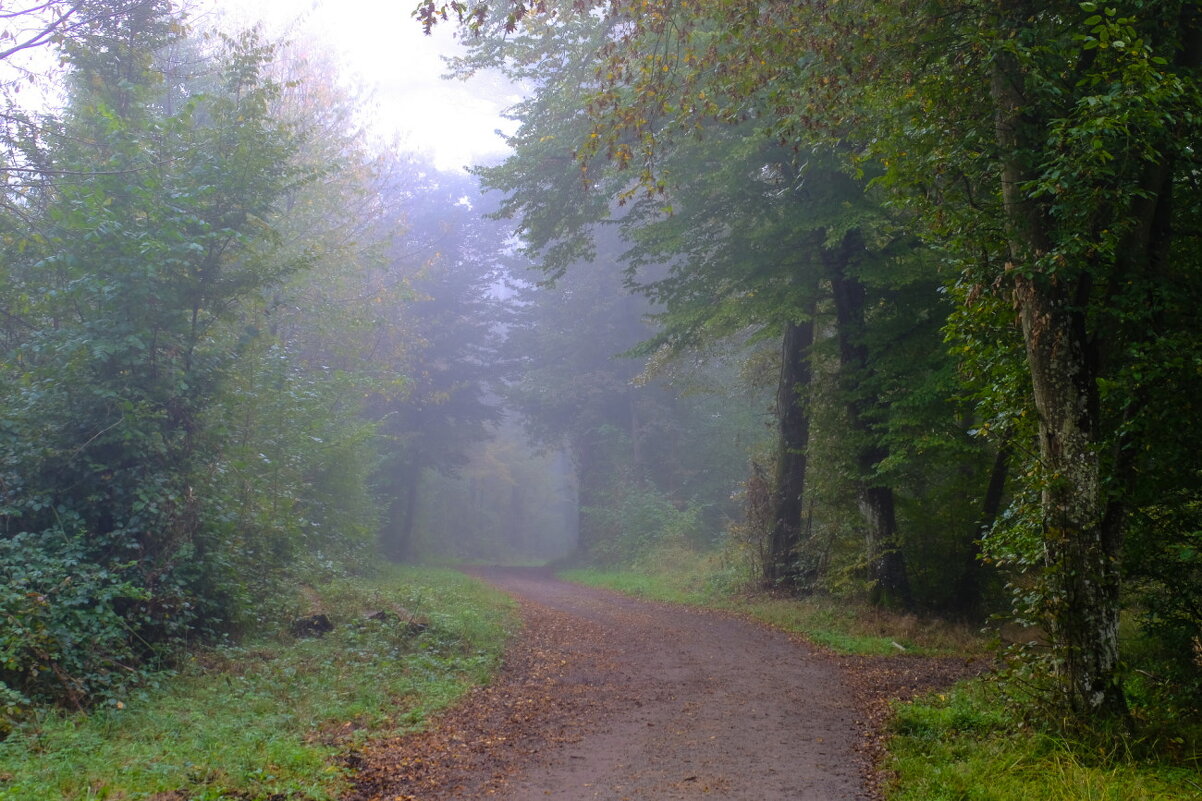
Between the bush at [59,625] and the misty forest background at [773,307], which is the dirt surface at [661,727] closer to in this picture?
the misty forest background at [773,307]

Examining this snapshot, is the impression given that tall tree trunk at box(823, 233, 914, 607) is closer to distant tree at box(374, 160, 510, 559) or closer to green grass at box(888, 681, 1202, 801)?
green grass at box(888, 681, 1202, 801)

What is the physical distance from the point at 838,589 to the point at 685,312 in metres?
5.46

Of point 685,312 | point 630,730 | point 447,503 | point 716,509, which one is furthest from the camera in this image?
point 447,503

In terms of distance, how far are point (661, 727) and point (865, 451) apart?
703 centimetres

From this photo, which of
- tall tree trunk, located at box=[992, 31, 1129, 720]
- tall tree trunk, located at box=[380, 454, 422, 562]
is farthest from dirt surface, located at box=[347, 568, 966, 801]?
tall tree trunk, located at box=[380, 454, 422, 562]

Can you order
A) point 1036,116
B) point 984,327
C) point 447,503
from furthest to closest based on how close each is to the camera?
point 447,503 < point 984,327 < point 1036,116

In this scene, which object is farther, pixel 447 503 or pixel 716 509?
pixel 447 503

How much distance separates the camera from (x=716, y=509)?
3072 cm

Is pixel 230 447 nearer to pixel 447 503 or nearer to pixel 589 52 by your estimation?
pixel 589 52

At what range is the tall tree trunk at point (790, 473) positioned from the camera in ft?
50.9

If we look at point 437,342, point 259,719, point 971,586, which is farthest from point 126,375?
point 437,342

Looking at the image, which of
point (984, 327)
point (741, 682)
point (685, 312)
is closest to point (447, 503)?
point (685, 312)

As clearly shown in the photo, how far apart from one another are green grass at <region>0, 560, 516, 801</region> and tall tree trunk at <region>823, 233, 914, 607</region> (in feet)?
19.7

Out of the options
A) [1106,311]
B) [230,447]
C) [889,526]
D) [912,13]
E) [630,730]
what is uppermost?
[912,13]
